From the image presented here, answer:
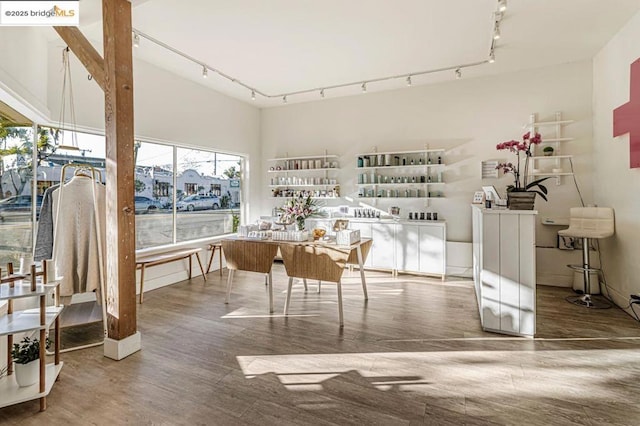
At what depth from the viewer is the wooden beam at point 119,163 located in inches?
101

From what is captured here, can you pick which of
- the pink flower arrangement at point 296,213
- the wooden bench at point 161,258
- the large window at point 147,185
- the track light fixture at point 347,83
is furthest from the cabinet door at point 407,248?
the large window at point 147,185

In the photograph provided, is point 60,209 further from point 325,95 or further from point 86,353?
point 325,95

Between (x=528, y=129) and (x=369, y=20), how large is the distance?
10.1 ft

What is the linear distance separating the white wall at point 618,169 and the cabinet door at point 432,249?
2009mm

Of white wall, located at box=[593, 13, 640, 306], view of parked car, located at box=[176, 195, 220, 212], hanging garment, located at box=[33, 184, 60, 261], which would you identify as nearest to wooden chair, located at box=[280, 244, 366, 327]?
hanging garment, located at box=[33, 184, 60, 261]

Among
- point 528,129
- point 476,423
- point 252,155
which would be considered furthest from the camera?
point 252,155

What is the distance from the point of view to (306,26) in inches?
137

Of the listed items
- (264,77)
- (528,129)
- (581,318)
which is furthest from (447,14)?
(581,318)

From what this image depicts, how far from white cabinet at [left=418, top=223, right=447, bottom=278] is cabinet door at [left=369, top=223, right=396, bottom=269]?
462mm

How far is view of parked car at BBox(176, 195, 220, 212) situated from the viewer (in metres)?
5.36

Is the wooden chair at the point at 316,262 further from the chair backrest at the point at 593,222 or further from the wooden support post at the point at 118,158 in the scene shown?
the chair backrest at the point at 593,222

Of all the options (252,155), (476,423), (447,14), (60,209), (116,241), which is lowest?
(476,423)

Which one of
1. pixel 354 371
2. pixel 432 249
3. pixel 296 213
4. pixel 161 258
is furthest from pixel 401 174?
pixel 161 258

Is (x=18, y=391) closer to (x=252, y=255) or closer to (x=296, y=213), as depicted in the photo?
(x=252, y=255)
